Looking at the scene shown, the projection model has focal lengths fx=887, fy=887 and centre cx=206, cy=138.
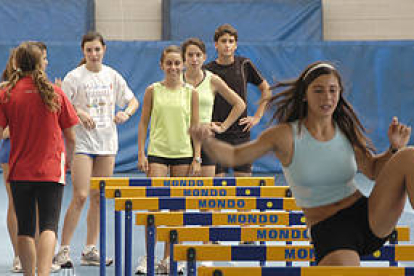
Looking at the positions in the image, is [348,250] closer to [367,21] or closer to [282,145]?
[282,145]

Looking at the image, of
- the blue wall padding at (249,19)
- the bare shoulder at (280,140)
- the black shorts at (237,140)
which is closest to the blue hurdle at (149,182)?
the black shorts at (237,140)

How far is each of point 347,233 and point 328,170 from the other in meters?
0.33

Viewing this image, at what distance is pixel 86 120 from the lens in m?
7.28

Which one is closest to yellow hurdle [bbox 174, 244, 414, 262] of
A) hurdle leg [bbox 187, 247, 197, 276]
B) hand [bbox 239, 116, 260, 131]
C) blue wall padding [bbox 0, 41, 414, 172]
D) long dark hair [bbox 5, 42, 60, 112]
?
hurdle leg [bbox 187, 247, 197, 276]

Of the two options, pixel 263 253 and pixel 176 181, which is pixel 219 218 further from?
pixel 176 181

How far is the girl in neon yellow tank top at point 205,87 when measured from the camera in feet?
24.3

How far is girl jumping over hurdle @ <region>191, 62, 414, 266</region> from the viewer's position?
4.44 metres

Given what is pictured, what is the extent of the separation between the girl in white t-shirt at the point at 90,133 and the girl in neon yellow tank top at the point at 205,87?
2.14 feet

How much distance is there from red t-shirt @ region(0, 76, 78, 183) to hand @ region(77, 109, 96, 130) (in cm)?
133

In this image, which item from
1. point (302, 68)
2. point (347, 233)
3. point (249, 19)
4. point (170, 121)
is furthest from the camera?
point (249, 19)

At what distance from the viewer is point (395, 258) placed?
4.69m

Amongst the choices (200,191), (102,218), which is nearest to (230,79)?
(200,191)

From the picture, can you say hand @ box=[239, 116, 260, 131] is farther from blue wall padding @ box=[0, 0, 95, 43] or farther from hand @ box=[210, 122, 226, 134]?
blue wall padding @ box=[0, 0, 95, 43]

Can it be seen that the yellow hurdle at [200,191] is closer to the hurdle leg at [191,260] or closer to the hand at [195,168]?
the hand at [195,168]
